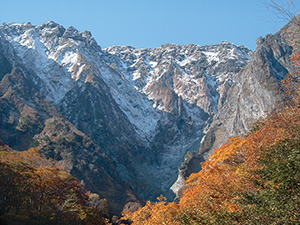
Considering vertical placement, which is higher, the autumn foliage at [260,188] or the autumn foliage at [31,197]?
the autumn foliage at [31,197]

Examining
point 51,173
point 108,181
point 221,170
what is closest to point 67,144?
point 108,181

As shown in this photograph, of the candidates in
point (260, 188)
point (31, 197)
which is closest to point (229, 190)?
point (260, 188)

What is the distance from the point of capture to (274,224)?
49.8 ft

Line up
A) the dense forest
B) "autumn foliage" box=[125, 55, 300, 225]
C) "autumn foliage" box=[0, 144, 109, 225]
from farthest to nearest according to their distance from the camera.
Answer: "autumn foliage" box=[0, 144, 109, 225], the dense forest, "autumn foliage" box=[125, 55, 300, 225]

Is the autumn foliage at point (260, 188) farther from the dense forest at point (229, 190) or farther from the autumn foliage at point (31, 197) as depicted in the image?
the autumn foliage at point (31, 197)

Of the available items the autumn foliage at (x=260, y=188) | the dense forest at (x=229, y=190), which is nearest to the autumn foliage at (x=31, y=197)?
the dense forest at (x=229, y=190)

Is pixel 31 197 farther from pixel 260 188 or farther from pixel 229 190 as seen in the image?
pixel 260 188

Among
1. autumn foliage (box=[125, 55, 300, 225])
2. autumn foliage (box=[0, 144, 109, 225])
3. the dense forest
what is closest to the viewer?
autumn foliage (box=[125, 55, 300, 225])

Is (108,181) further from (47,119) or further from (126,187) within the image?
(47,119)

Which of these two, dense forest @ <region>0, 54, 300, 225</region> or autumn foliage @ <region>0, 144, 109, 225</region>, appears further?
autumn foliage @ <region>0, 144, 109, 225</region>

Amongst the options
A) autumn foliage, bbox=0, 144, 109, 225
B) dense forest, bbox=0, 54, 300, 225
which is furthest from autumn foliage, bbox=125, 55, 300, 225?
autumn foliage, bbox=0, 144, 109, 225

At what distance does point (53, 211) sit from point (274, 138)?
35728mm

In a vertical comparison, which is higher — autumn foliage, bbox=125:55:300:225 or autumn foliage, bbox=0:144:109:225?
autumn foliage, bbox=0:144:109:225

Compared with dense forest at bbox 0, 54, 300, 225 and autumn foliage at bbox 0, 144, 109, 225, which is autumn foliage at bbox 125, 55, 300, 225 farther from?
autumn foliage at bbox 0, 144, 109, 225
